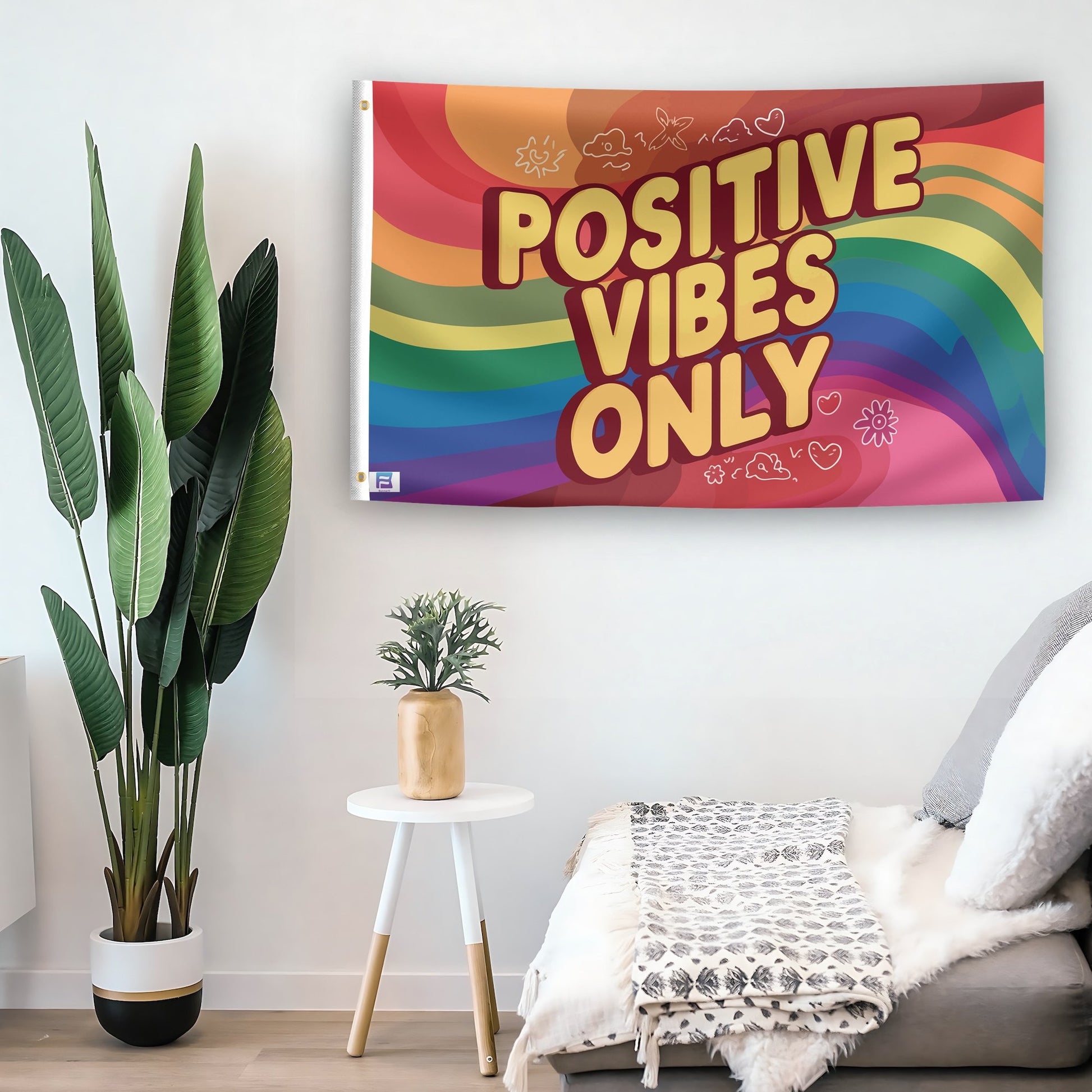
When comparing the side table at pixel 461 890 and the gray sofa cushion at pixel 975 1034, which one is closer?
the gray sofa cushion at pixel 975 1034

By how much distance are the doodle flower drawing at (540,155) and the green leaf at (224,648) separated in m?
1.09

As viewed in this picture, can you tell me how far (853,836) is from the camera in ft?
5.93

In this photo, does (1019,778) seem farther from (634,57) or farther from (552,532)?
(634,57)

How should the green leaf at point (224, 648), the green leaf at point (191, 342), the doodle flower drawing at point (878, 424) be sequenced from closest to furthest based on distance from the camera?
1. the green leaf at point (191, 342)
2. the green leaf at point (224, 648)
3. the doodle flower drawing at point (878, 424)

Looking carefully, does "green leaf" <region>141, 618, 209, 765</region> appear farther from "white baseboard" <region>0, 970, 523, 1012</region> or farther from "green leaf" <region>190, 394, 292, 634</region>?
"white baseboard" <region>0, 970, 523, 1012</region>

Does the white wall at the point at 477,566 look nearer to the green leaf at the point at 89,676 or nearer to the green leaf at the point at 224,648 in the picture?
the green leaf at the point at 224,648

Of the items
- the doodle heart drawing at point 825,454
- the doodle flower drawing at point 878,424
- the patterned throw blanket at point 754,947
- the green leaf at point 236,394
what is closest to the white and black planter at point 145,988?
the green leaf at point 236,394

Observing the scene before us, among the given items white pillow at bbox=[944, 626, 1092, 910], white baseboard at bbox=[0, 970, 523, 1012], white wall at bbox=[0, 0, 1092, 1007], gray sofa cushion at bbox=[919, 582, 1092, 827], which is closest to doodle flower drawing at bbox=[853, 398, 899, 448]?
white wall at bbox=[0, 0, 1092, 1007]

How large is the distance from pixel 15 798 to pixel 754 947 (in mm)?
1615

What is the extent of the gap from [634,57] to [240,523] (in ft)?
4.28

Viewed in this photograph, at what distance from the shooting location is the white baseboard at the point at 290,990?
7.34ft

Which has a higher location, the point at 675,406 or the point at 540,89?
the point at 540,89

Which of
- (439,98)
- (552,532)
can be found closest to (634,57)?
(439,98)

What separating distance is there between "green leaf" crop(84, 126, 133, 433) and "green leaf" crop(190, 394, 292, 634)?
0.97 feet
